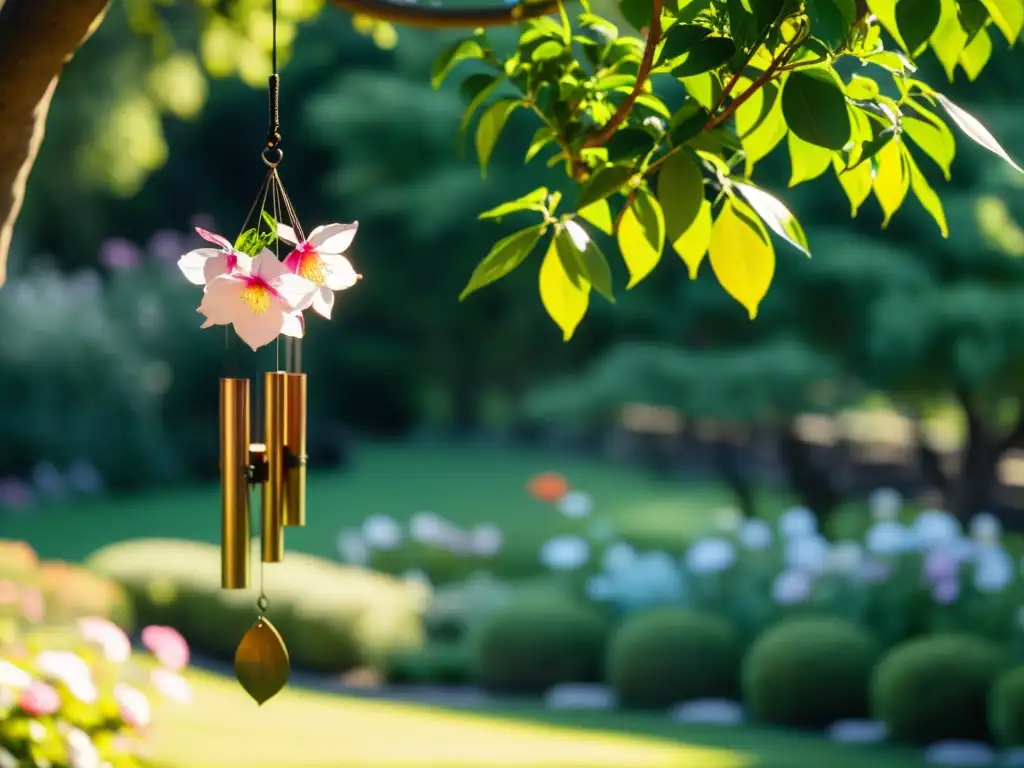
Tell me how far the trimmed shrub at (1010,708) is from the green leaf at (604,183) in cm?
437

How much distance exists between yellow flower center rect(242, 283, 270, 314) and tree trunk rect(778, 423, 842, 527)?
9.22 meters

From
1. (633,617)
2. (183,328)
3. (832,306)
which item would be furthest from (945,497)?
(183,328)

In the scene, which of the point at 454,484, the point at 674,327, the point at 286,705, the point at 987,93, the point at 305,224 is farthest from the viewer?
the point at 305,224

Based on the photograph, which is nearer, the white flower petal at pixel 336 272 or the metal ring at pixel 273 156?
the white flower petal at pixel 336 272

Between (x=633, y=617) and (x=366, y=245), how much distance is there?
7525 millimetres

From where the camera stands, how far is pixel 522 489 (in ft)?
47.5

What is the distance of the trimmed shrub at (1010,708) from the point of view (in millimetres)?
4887

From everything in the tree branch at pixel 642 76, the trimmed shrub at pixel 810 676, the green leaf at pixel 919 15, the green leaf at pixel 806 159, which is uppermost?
the trimmed shrub at pixel 810 676

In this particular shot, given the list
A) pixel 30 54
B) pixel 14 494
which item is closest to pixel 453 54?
pixel 30 54

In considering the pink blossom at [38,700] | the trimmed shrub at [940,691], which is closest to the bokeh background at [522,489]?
the trimmed shrub at [940,691]

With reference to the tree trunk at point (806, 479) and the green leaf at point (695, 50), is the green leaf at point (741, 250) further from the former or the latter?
the tree trunk at point (806, 479)

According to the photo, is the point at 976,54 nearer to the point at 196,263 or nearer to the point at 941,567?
the point at 196,263

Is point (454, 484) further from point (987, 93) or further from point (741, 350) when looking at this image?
point (987, 93)

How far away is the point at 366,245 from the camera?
13.0 m
